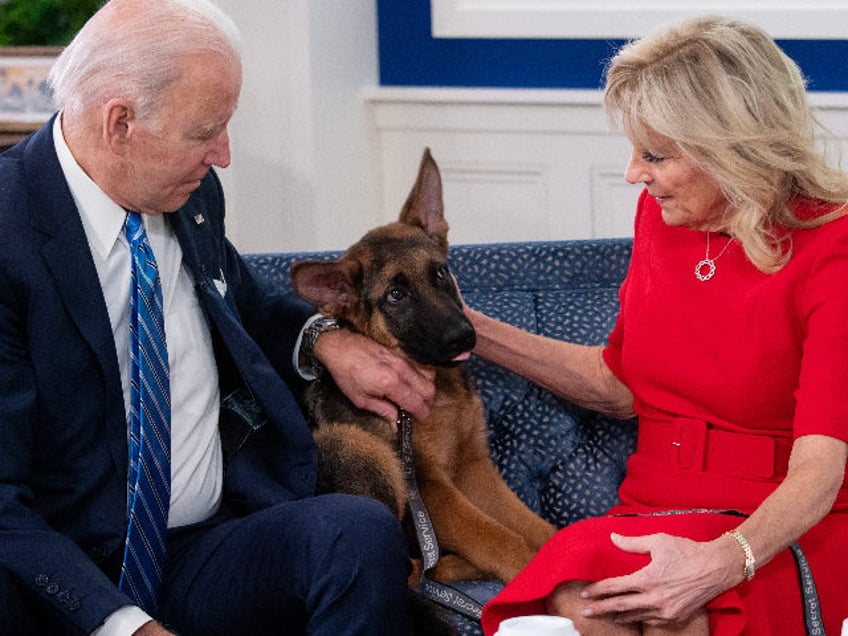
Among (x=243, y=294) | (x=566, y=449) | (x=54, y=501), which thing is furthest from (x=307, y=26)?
(x=54, y=501)

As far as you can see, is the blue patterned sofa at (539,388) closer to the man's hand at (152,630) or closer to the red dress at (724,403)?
the red dress at (724,403)

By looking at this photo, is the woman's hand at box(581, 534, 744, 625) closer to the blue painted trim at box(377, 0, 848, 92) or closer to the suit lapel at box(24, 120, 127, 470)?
the suit lapel at box(24, 120, 127, 470)

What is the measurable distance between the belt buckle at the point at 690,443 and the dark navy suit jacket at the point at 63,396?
0.73 m

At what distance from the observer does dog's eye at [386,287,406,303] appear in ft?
9.14

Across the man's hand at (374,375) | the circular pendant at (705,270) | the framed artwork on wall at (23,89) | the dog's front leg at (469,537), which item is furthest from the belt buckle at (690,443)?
the framed artwork on wall at (23,89)

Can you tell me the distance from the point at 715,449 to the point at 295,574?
789mm

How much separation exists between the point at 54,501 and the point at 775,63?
146cm

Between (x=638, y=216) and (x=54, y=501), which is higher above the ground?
(x=638, y=216)

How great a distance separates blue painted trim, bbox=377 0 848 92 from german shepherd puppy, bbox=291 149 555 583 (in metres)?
1.45

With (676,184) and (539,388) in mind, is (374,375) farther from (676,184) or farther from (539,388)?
(676,184)

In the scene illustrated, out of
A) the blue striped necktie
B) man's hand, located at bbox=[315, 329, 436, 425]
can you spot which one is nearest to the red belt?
man's hand, located at bbox=[315, 329, 436, 425]

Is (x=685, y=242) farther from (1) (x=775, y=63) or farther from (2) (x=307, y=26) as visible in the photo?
(2) (x=307, y=26)

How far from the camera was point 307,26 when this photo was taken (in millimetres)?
4047

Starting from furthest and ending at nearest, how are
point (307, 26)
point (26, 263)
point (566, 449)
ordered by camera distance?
point (307, 26), point (566, 449), point (26, 263)
